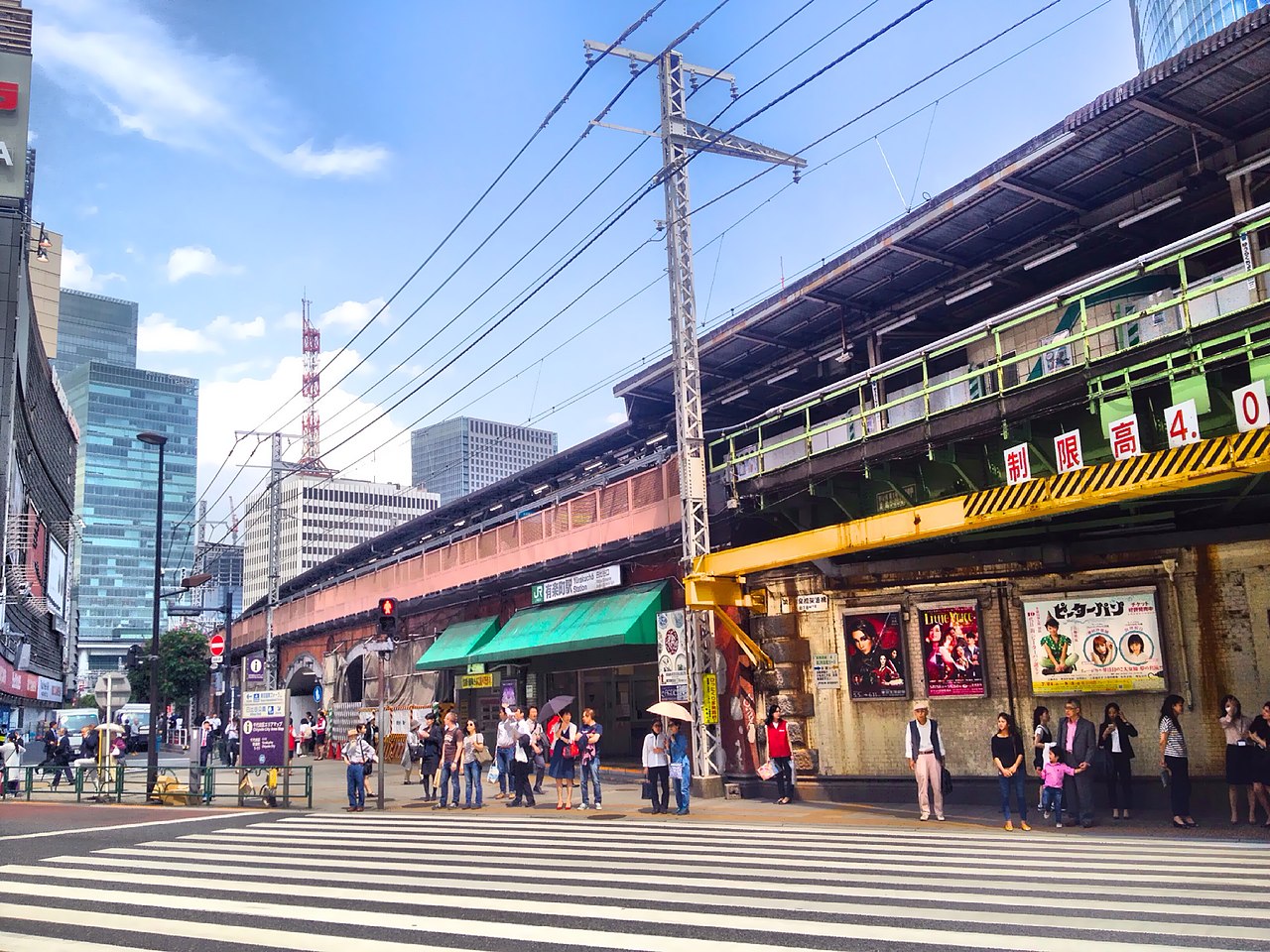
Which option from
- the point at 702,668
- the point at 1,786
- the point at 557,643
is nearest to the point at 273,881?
the point at 702,668

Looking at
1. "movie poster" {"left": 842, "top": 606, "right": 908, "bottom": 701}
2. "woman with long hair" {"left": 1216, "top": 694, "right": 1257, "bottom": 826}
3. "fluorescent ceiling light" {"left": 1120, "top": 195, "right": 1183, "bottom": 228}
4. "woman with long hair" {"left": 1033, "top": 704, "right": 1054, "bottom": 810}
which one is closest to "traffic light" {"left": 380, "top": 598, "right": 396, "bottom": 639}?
"movie poster" {"left": 842, "top": 606, "right": 908, "bottom": 701}

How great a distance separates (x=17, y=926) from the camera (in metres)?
9.13

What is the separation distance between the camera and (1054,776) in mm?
14906

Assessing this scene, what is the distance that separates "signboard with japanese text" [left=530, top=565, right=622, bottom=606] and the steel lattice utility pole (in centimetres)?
605

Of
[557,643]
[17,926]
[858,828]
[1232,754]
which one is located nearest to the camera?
[17,926]

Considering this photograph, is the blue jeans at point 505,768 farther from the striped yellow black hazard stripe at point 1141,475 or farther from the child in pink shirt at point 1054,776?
the striped yellow black hazard stripe at point 1141,475

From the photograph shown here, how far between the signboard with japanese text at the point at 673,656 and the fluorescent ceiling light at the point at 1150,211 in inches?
448

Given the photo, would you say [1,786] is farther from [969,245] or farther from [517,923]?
[969,245]

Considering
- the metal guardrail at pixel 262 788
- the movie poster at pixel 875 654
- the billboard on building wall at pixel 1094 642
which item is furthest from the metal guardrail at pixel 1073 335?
the metal guardrail at pixel 262 788

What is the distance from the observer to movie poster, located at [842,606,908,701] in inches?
769

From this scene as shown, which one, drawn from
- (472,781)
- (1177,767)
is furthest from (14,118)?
(1177,767)

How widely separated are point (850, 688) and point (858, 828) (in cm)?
495

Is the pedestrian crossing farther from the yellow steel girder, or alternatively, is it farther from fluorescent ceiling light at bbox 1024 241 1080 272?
fluorescent ceiling light at bbox 1024 241 1080 272

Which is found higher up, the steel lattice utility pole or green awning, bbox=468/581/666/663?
the steel lattice utility pole
